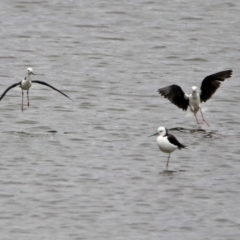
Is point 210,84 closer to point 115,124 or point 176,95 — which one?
point 176,95

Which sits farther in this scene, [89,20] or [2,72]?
[89,20]

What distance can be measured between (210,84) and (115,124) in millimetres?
1821

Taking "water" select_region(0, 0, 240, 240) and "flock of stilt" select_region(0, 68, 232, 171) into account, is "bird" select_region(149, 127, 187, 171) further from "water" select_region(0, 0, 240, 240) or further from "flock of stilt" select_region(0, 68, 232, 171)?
"flock of stilt" select_region(0, 68, 232, 171)

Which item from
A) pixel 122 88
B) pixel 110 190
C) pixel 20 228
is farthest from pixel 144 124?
pixel 20 228

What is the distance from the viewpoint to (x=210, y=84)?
718 inches

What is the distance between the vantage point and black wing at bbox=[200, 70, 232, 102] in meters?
17.7

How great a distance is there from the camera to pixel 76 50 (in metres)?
25.0

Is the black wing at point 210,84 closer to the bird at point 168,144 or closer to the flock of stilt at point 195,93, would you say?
the flock of stilt at point 195,93

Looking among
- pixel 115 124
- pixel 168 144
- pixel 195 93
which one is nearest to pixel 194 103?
pixel 195 93

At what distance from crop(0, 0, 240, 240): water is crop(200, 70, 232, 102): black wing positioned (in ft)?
1.87

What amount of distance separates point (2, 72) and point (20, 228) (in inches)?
431

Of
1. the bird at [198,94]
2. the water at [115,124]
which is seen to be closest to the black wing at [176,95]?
the bird at [198,94]

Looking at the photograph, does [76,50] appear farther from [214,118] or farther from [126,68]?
[214,118]

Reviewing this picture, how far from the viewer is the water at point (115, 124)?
12586 mm
